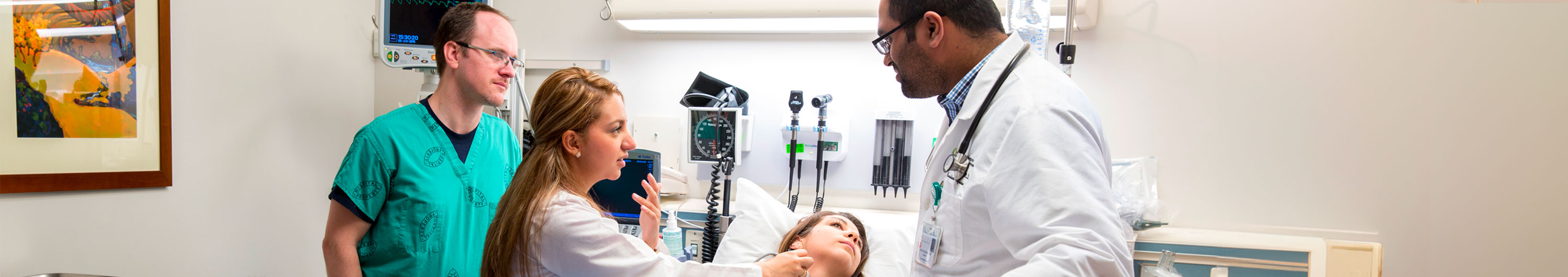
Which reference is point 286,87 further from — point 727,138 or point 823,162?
point 823,162

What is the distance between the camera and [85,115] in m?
2.04

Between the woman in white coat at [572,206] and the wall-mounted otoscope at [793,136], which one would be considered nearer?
the woman in white coat at [572,206]

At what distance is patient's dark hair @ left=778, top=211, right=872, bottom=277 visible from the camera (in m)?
2.21

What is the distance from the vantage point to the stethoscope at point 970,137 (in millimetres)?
1127

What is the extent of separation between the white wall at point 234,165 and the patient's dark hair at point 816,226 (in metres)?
2.03

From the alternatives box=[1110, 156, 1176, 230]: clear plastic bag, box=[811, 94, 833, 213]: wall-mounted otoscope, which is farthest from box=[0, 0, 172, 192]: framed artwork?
box=[1110, 156, 1176, 230]: clear plastic bag

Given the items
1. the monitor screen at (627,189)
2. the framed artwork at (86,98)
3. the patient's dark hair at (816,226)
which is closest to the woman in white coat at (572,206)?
the patient's dark hair at (816,226)

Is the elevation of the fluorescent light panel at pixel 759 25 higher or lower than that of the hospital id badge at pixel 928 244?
higher

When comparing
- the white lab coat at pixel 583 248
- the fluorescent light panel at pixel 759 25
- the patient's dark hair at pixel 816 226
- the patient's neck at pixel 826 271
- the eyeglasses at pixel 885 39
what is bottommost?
the patient's neck at pixel 826 271

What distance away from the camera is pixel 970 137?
3.79 ft

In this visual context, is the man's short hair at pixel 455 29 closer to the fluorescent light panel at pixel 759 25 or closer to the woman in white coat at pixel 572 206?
the woman in white coat at pixel 572 206

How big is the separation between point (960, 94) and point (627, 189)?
70.1 inches

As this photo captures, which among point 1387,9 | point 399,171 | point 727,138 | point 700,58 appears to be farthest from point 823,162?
point 1387,9

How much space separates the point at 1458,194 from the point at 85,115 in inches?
172
